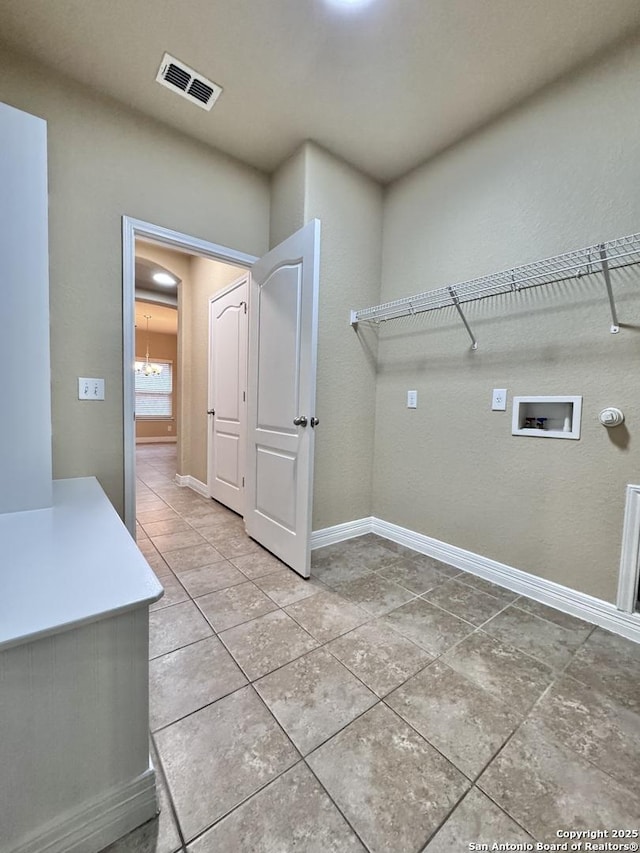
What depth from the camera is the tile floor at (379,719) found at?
0.87 m

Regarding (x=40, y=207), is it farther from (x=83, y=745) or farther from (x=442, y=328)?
(x=442, y=328)

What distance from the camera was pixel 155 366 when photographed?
8.05m

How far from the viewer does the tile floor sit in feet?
2.86

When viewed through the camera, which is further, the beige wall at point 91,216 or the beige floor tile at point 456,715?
the beige wall at point 91,216

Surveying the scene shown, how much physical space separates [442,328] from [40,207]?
2190 mm

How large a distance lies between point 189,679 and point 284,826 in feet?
1.98

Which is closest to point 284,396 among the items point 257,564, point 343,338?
point 343,338

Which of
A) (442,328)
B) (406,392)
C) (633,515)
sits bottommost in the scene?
(633,515)

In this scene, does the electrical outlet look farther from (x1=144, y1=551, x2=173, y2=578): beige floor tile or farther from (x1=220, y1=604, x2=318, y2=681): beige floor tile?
(x1=144, y1=551, x2=173, y2=578): beige floor tile

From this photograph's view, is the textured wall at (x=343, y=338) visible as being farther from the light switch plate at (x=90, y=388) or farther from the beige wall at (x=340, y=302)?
the light switch plate at (x=90, y=388)

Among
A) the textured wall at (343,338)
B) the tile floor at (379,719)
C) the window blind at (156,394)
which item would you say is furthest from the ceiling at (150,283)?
the tile floor at (379,719)

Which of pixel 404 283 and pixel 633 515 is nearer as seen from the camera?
pixel 633 515

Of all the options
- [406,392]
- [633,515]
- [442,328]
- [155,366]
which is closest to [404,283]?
[442,328]

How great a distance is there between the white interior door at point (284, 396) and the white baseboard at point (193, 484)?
4.64 feet
